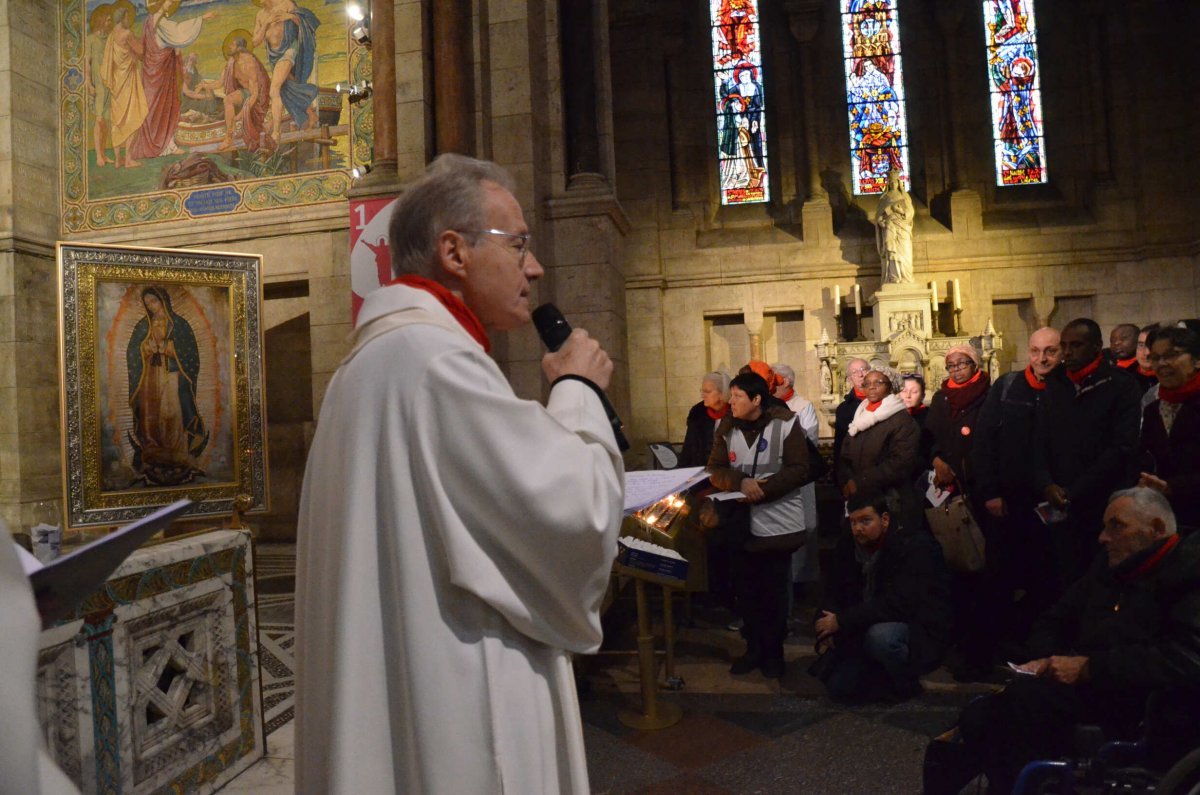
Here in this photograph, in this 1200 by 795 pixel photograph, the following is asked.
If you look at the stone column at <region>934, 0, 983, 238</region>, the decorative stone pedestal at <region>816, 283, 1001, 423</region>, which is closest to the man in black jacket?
the decorative stone pedestal at <region>816, 283, 1001, 423</region>

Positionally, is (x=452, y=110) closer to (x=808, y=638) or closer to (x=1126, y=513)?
(x=808, y=638)

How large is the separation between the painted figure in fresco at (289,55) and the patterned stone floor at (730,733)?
5006 millimetres

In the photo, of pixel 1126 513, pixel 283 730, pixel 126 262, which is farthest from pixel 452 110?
pixel 1126 513

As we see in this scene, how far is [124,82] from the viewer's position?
8.34 metres

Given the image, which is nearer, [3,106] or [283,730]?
[283,730]

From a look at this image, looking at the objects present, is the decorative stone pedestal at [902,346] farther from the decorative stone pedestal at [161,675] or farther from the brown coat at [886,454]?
the decorative stone pedestal at [161,675]

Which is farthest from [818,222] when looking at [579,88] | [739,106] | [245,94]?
[245,94]

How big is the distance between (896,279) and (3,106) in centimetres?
1032

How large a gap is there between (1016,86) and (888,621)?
11.9m

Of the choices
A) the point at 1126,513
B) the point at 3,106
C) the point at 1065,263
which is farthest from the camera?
the point at 1065,263

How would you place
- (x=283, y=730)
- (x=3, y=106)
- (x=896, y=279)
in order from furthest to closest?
1. (x=896, y=279)
2. (x=3, y=106)
3. (x=283, y=730)

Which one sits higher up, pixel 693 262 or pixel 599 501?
pixel 693 262

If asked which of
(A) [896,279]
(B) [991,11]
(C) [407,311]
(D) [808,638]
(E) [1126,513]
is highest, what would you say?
(B) [991,11]

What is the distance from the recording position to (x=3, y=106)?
8.09 metres
